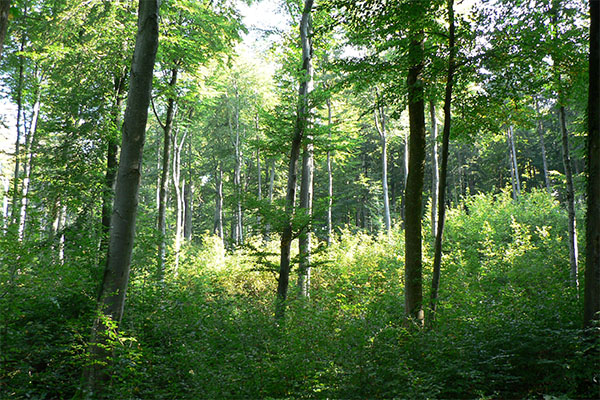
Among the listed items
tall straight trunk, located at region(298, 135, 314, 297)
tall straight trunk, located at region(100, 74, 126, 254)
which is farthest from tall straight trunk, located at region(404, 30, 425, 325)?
tall straight trunk, located at region(100, 74, 126, 254)

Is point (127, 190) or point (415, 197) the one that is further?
point (415, 197)

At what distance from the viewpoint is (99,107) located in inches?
Result: 364

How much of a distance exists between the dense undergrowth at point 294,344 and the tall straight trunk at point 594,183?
1.43ft

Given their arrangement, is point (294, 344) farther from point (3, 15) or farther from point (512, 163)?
point (512, 163)

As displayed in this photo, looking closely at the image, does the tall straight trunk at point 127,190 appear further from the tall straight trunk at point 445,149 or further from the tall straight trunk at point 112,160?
the tall straight trunk at point 112,160

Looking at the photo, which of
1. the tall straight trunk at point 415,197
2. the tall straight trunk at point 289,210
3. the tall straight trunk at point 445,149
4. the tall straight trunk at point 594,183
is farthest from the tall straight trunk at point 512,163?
the tall straight trunk at point 594,183

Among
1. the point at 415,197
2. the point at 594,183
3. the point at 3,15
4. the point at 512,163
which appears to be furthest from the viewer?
the point at 512,163

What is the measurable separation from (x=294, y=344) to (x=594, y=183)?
15.1ft

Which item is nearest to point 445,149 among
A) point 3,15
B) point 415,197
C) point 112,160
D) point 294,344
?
point 415,197

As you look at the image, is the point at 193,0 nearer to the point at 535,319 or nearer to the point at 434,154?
the point at 434,154

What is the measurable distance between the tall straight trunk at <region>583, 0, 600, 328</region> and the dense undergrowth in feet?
1.43

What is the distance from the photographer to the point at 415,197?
6383 millimetres

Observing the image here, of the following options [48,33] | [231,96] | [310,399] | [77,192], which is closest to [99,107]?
[48,33]

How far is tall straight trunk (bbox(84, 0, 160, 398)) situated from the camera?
3779 mm
